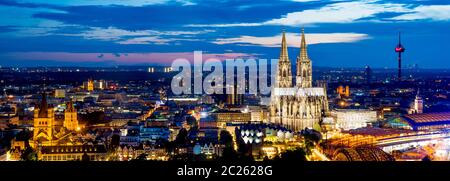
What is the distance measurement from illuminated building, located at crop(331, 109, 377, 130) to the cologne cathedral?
11.8ft

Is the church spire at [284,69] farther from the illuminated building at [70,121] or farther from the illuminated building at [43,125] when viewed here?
the illuminated building at [43,125]

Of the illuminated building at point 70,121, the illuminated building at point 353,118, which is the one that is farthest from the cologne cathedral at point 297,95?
the illuminated building at point 70,121

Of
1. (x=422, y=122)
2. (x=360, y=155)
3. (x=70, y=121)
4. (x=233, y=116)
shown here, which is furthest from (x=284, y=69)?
(x=360, y=155)

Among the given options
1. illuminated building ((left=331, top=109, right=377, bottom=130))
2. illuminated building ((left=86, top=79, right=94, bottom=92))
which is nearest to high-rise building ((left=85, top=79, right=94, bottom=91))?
illuminated building ((left=86, top=79, right=94, bottom=92))

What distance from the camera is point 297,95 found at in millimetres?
31281

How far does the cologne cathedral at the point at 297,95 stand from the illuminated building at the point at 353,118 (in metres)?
3.58

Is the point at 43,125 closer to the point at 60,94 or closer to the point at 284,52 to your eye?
the point at 284,52

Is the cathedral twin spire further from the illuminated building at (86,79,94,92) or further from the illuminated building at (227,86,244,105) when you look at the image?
the illuminated building at (86,79,94,92)

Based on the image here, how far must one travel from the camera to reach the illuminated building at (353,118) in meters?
35.6

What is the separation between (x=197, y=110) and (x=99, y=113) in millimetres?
7723

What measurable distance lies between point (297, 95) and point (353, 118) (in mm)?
6489

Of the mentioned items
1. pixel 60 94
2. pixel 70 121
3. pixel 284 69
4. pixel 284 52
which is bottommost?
pixel 70 121

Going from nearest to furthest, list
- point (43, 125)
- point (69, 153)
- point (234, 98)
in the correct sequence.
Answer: point (69, 153), point (43, 125), point (234, 98)
